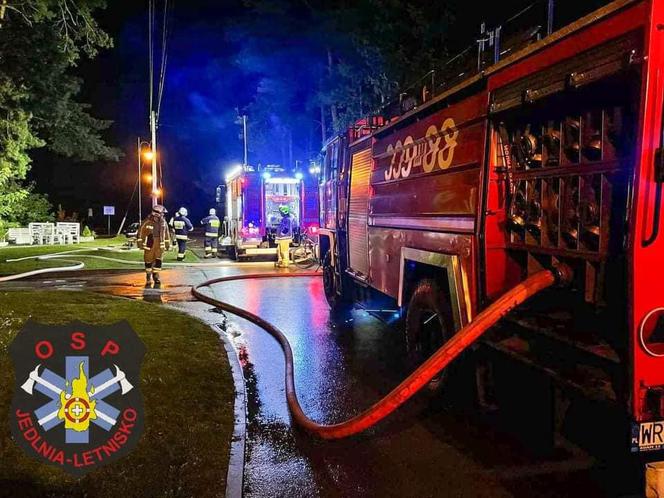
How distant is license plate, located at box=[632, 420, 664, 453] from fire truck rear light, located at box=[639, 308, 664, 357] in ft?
1.26

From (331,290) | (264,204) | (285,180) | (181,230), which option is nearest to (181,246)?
(181,230)

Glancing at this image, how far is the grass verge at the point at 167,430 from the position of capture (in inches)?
145

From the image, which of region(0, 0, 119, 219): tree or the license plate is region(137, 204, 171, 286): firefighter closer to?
region(0, 0, 119, 219): tree

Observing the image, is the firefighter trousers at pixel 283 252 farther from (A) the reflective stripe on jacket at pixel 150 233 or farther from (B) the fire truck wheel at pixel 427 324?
(B) the fire truck wheel at pixel 427 324

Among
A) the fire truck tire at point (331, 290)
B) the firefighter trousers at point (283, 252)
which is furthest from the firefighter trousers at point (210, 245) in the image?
the fire truck tire at point (331, 290)

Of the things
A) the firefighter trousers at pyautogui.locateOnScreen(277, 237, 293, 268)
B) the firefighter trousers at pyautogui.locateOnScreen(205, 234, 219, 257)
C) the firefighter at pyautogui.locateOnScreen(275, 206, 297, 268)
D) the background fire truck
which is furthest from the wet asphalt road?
the firefighter trousers at pyautogui.locateOnScreen(205, 234, 219, 257)

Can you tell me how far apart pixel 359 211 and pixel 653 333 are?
5.46 m

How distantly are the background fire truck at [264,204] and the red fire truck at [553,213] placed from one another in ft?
44.8

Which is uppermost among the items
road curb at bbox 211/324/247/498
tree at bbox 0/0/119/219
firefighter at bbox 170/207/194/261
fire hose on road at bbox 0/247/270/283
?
tree at bbox 0/0/119/219

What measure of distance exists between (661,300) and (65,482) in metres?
3.60

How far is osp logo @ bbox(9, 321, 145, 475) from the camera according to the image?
144 inches

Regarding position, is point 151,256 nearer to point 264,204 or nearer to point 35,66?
point 264,204

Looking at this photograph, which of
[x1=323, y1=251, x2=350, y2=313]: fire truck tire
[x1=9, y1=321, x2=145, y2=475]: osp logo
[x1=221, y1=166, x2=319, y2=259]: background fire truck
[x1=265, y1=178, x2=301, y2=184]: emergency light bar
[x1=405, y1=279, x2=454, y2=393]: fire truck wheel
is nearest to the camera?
[x1=9, y1=321, x2=145, y2=475]: osp logo

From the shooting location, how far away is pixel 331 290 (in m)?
10.6
